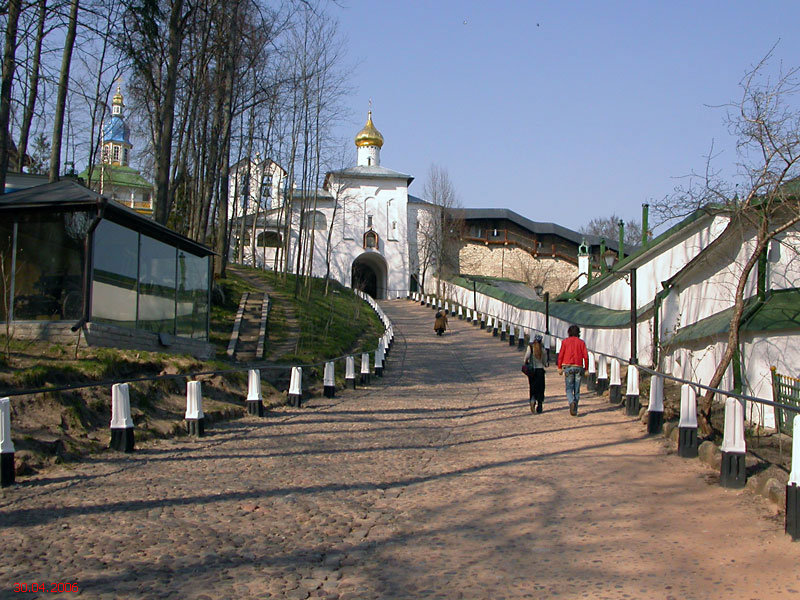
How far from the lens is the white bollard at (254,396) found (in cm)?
1302

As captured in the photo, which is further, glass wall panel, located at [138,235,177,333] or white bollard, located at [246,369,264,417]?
glass wall panel, located at [138,235,177,333]

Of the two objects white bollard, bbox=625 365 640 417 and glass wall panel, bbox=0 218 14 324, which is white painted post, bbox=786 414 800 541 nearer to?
white bollard, bbox=625 365 640 417

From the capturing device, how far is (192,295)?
19016 millimetres

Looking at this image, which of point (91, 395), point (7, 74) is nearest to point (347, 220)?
point (7, 74)

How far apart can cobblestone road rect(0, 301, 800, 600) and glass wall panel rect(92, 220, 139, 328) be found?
4.38 m

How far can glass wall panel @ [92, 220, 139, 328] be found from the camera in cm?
1419

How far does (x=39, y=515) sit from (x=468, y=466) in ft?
15.4

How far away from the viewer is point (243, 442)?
10555mm

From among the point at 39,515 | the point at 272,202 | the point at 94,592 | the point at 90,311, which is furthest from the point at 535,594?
the point at 272,202

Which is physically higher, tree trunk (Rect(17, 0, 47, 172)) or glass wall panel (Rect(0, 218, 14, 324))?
tree trunk (Rect(17, 0, 47, 172))

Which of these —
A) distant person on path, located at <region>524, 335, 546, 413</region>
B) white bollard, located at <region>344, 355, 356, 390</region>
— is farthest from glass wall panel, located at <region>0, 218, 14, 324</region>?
distant person on path, located at <region>524, 335, 546, 413</region>

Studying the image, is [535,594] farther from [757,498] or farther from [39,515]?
[39,515]

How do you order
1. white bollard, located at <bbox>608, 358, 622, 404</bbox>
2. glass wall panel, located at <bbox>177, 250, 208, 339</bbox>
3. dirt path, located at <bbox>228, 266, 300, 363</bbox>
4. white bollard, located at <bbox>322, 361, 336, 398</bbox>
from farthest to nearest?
dirt path, located at <bbox>228, 266, 300, 363</bbox>, glass wall panel, located at <bbox>177, 250, 208, 339</bbox>, white bollard, located at <bbox>322, 361, 336, 398</bbox>, white bollard, located at <bbox>608, 358, 622, 404</bbox>

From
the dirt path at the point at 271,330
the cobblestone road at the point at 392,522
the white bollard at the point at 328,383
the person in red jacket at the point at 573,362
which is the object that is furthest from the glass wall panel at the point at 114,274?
the person in red jacket at the point at 573,362
